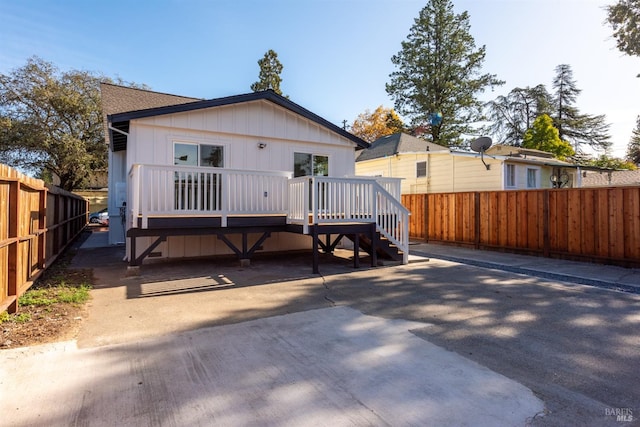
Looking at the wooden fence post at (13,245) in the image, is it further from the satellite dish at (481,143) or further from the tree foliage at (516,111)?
the tree foliage at (516,111)

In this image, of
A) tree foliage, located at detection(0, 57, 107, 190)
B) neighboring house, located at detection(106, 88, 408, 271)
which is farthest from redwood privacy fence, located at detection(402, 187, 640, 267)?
tree foliage, located at detection(0, 57, 107, 190)

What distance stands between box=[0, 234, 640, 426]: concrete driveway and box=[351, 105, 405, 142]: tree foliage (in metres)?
26.6

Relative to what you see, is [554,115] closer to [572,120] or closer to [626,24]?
[572,120]

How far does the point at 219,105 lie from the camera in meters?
8.44

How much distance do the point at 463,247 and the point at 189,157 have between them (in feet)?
28.8

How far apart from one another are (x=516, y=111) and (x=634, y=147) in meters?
11.9

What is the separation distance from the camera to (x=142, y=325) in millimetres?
4141

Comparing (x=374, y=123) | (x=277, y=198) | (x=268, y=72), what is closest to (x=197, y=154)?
(x=277, y=198)

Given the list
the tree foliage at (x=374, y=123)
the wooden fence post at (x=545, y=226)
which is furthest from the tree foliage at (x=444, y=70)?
the wooden fence post at (x=545, y=226)

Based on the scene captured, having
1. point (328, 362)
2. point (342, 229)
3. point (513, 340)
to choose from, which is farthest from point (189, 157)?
point (513, 340)

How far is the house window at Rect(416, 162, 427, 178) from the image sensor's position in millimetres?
16428

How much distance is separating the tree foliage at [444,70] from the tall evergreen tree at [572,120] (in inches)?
632

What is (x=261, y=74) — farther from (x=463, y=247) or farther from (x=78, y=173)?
(x=463, y=247)

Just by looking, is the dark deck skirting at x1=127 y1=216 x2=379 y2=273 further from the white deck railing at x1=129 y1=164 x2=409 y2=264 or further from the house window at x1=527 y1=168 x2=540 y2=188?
the house window at x1=527 y1=168 x2=540 y2=188
